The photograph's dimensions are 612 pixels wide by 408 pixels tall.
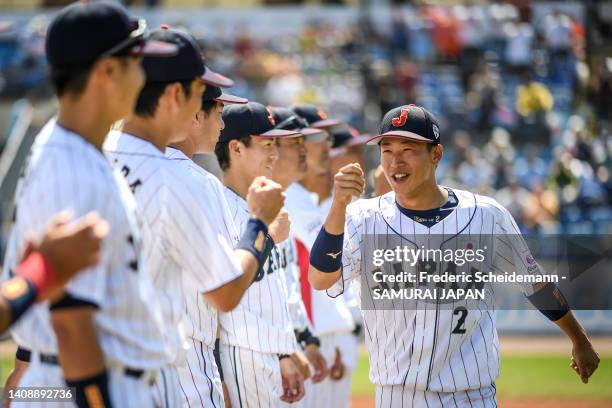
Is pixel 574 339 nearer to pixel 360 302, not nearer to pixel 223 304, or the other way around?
pixel 360 302

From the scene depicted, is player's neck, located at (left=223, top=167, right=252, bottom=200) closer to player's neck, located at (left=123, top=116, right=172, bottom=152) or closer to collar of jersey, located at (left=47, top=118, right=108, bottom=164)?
player's neck, located at (left=123, top=116, right=172, bottom=152)

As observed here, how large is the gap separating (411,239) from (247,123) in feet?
4.03

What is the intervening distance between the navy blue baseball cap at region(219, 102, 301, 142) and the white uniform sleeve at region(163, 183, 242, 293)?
6.71ft

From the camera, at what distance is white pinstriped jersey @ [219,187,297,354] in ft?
15.8

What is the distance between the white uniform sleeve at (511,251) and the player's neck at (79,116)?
239 centimetres

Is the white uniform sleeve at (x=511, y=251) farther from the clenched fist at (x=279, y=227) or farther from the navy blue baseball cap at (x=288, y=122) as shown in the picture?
the navy blue baseball cap at (x=288, y=122)

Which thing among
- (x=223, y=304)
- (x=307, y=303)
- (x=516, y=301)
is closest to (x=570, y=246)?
(x=516, y=301)

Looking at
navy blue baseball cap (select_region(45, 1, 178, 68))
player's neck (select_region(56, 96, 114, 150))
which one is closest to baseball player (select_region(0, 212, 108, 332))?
player's neck (select_region(56, 96, 114, 150))

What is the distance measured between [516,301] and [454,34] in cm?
963

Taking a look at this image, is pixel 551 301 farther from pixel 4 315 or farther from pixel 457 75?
pixel 457 75

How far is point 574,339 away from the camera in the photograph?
4.82 metres

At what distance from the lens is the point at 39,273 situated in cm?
255

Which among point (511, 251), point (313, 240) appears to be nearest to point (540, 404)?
point (313, 240)

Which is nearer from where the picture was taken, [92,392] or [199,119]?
[92,392]
